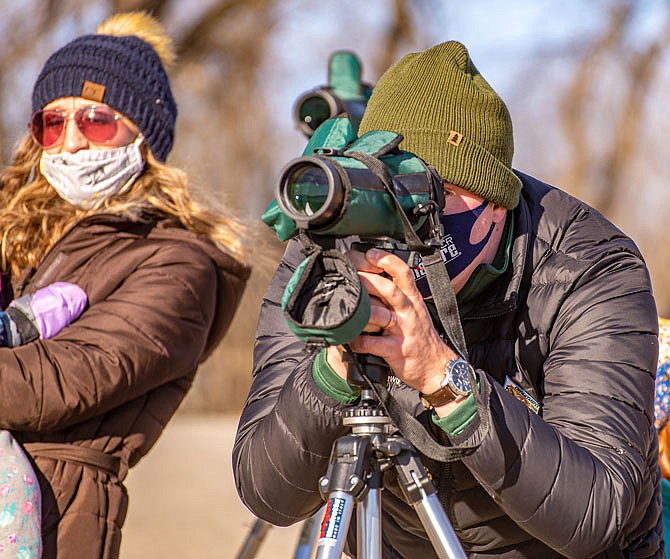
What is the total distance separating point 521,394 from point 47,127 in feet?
5.23

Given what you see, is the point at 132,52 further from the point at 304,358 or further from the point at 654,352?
the point at 654,352

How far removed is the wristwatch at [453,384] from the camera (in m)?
1.70

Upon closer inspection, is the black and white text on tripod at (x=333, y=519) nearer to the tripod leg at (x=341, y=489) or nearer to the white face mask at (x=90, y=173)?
the tripod leg at (x=341, y=489)

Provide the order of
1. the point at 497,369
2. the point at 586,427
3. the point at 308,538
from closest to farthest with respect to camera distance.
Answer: the point at 586,427 → the point at 497,369 → the point at 308,538

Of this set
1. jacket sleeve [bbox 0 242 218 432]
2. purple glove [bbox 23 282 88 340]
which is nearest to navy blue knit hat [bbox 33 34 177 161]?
jacket sleeve [bbox 0 242 218 432]

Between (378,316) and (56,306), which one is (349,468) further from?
(56,306)

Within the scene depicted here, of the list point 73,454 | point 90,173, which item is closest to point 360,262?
point 73,454

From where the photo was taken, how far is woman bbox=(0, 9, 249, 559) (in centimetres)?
242

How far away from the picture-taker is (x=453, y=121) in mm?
2047

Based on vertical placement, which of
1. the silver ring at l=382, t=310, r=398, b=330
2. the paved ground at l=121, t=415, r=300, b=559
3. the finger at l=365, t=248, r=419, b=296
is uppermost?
the finger at l=365, t=248, r=419, b=296

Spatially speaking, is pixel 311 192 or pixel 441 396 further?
pixel 441 396

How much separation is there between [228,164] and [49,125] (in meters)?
9.83

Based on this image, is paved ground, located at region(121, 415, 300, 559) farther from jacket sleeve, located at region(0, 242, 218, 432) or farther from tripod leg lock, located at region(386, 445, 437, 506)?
tripod leg lock, located at region(386, 445, 437, 506)

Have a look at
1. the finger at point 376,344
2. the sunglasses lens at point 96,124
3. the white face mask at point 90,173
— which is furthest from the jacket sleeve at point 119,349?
the finger at point 376,344
